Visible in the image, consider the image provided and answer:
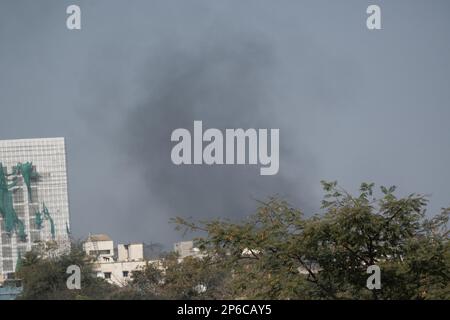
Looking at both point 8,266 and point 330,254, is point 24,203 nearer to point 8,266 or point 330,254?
point 8,266

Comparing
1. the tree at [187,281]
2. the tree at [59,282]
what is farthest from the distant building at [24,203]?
the tree at [187,281]

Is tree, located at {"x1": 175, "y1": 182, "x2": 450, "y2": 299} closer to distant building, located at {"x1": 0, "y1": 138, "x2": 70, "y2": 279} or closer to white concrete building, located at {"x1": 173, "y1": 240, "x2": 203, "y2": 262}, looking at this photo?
white concrete building, located at {"x1": 173, "y1": 240, "x2": 203, "y2": 262}

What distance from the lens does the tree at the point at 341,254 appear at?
24.8ft

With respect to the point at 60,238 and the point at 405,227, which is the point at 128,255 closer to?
the point at 60,238

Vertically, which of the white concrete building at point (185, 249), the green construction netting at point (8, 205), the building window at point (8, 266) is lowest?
the building window at point (8, 266)

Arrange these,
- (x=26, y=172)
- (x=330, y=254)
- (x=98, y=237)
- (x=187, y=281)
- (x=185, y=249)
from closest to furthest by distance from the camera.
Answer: (x=330, y=254), (x=187, y=281), (x=185, y=249), (x=98, y=237), (x=26, y=172)

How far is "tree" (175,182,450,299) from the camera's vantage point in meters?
7.57

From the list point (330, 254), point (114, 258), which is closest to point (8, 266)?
point (114, 258)

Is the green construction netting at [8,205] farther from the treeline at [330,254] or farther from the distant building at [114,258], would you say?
the treeline at [330,254]

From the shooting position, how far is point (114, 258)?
12023 millimetres

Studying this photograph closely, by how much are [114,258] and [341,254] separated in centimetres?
511
